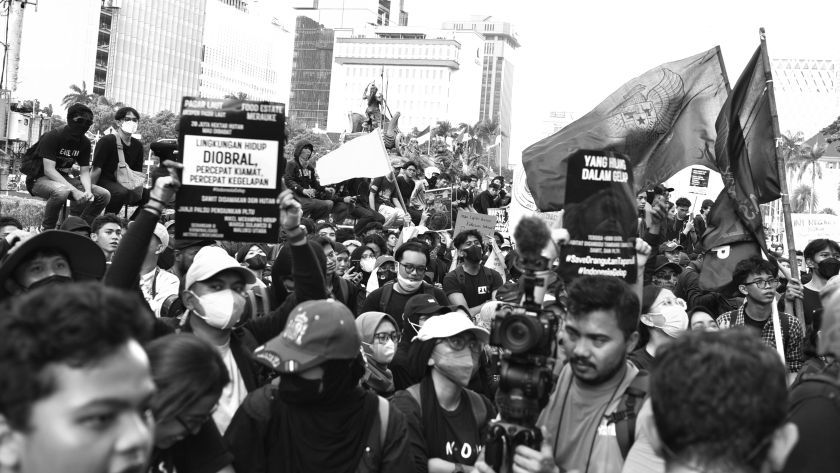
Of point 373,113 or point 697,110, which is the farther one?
point 373,113

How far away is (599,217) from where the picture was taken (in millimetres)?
4352

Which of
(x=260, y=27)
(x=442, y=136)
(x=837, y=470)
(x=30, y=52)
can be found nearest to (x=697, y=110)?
(x=837, y=470)

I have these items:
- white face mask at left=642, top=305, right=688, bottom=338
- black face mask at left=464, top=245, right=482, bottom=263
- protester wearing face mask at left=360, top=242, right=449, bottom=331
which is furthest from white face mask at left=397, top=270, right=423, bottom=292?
white face mask at left=642, top=305, right=688, bottom=338

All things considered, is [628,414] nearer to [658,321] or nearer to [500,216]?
[658,321]

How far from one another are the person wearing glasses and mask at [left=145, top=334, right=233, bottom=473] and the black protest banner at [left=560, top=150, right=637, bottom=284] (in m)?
1.76

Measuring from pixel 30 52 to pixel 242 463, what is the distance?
12281 centimetres

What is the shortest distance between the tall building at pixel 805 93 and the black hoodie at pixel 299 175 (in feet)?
383

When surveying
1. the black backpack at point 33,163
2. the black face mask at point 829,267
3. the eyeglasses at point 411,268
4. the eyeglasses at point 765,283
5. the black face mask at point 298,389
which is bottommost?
the black face mask at point 298,389

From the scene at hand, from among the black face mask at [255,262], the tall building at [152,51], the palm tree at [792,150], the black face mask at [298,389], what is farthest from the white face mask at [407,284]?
the tall building at [152,51]

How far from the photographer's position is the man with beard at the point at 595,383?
141 inches

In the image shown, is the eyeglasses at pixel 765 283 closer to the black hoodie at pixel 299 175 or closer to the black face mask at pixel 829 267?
the black face mask at pixel 829 267

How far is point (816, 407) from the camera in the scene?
2.97 metres

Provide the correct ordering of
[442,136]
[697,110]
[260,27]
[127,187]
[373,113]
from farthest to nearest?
[260,27], [442,136], [373,113], [127,187], [697,110]

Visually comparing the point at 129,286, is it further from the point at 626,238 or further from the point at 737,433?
the point at 737,433
